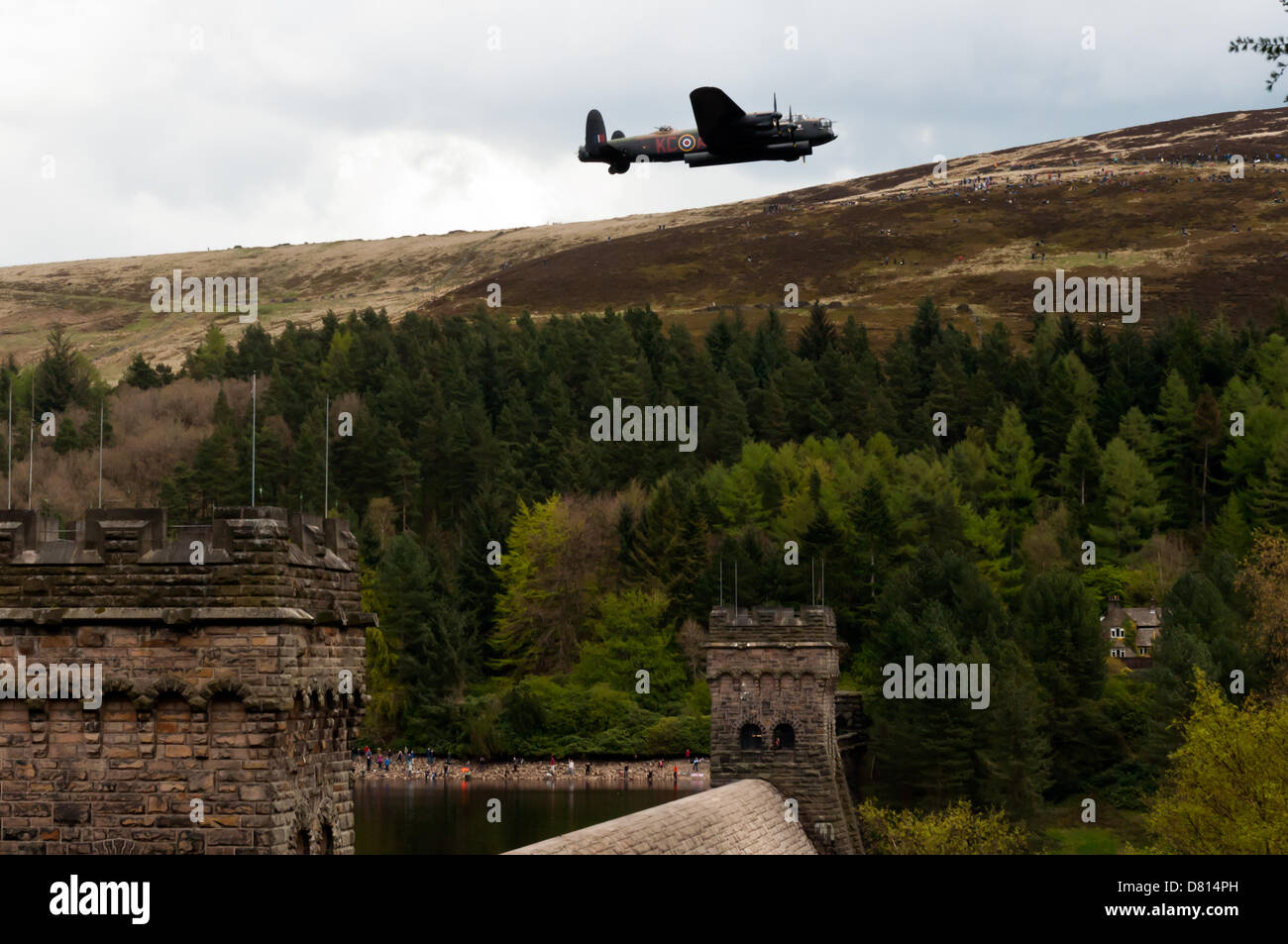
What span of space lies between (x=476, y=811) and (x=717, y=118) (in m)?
47.6

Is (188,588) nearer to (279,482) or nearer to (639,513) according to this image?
(639,513)

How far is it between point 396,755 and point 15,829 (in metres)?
93.0

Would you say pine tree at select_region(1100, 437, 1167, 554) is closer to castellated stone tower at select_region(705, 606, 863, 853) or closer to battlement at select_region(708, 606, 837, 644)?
battlement at select_region(708, 606, 837, 644)

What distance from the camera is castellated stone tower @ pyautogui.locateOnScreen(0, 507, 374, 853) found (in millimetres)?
17641

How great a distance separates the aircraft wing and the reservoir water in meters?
29.1

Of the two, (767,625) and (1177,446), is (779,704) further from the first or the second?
(1177,446)

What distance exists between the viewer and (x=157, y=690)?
1767 centimetres

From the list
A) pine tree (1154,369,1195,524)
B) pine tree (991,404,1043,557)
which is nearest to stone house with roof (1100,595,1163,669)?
pine tree (991,404,1043,557)

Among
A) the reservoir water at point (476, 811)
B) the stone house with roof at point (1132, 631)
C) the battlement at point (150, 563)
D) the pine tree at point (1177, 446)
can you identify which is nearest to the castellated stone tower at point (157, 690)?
the battlement at point (150, 563)

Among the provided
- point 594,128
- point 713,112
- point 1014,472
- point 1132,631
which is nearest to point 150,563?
point 713,112

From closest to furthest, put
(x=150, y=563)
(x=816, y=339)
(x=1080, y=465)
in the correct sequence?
1. (x=150, y=563)
2. (x=1080, y=465)
3. (x=816, y=339)

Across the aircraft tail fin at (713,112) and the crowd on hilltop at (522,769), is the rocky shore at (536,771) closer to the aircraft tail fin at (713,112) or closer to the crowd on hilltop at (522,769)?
the crowd on hilltop at (522,769)

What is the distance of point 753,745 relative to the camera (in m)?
48.7
